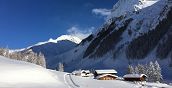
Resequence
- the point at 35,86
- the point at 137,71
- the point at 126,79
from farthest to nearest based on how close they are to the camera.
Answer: the point at 137,71, the point at 126,79, the point at 35,86

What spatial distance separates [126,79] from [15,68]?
59.3m

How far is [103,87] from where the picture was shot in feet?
306

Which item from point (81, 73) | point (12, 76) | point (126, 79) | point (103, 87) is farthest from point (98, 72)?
point (12, 76)

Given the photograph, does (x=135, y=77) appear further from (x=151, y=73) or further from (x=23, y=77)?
(x=23, y=77)

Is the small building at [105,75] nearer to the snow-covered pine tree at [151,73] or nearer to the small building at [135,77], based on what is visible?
the small building at [135,77]

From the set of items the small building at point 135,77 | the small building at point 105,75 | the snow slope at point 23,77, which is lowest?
the snow slope at point 23,77

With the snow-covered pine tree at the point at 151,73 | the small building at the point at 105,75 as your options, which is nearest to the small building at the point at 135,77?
the small building at the point at 105,75

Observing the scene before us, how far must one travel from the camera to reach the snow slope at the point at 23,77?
79125mm

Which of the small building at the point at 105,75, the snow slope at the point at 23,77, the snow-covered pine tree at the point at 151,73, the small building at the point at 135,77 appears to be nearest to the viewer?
the snow slope at the point at 23,77

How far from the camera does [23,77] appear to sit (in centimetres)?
8494

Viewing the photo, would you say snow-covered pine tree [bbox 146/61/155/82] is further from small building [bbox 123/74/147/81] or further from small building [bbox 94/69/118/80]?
small building [bbox 123/74/147/81]

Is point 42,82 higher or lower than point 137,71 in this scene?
lower

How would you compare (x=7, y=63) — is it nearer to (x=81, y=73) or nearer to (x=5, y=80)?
(x=5, y=80)

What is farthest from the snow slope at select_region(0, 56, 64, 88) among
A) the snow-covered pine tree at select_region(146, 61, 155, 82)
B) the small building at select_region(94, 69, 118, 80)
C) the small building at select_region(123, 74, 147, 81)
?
the snow-covered pine tree at select_region(146, 61, 155, 82)
